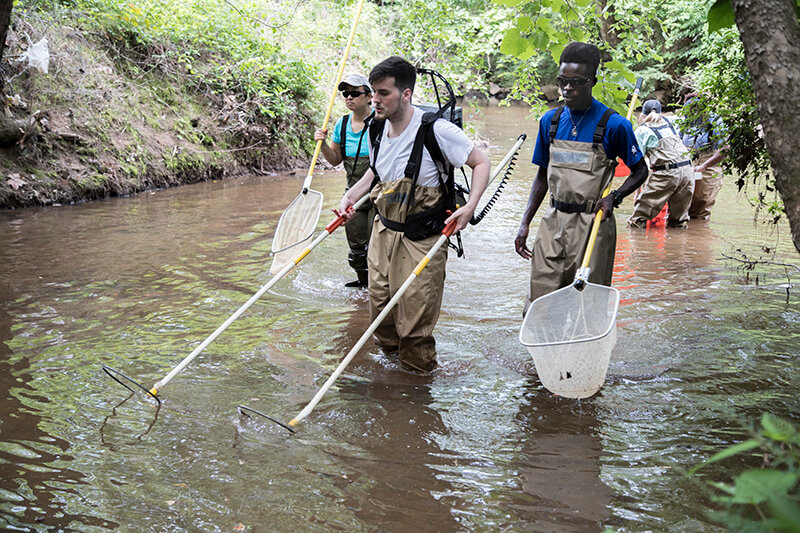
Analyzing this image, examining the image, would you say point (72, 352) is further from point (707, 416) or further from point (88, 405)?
point (707, 416)

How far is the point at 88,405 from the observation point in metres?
4.09

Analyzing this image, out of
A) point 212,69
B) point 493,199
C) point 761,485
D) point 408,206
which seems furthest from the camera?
point 212,69

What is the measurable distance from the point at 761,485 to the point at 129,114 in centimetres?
1239

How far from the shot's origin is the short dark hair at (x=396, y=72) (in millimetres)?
4176

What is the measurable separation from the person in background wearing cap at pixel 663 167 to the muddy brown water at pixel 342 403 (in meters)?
2.11

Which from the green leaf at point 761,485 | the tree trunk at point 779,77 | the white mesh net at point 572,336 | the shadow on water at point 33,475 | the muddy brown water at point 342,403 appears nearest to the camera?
the green leaf at point 761,485

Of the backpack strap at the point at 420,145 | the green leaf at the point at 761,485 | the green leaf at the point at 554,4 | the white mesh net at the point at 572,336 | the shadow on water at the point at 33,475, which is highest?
the green leaf at the point at 554,4

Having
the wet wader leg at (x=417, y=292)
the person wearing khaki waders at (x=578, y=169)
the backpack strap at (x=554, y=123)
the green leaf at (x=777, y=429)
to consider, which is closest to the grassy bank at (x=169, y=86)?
the backpack strap at (x=554, y=123)

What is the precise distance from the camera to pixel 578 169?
14.4 ft

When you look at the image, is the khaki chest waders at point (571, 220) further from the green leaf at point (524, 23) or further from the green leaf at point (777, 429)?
the green leaf at point (777, 429)

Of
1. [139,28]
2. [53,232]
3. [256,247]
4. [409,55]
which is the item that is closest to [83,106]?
[139,28]

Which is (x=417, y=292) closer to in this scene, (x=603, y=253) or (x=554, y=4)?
(x=603, y=253)

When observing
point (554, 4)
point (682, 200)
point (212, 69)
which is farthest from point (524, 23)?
point (212, 69)

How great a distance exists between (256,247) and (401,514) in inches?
234
